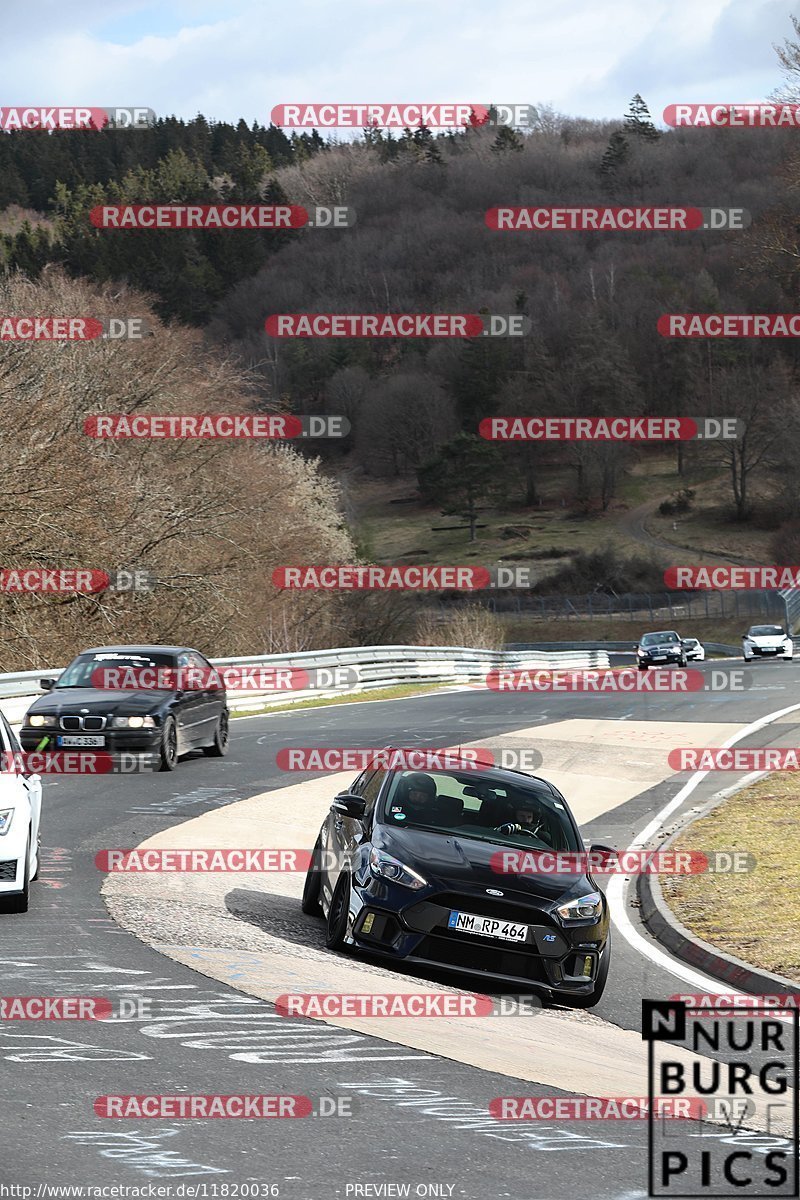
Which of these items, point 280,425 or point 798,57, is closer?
point 798,57

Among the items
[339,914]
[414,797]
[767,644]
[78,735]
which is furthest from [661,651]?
[339,914]

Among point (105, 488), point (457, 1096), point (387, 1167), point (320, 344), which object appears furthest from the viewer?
point (320, 344)

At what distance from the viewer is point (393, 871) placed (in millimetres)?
9719

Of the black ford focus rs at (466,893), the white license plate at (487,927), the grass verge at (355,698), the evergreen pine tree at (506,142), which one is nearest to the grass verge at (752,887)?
the black ford focus rs at (466,893)

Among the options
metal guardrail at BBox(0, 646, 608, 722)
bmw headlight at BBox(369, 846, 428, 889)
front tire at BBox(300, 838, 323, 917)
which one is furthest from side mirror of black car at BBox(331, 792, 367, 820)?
metal guardrail at BBox(0, 646, 608, 722)

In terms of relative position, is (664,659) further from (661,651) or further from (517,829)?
(517,829)

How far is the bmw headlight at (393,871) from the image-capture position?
9.64m

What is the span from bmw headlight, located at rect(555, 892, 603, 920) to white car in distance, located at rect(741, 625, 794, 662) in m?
45.5

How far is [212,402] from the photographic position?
56.5 metres

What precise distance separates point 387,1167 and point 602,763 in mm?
18965

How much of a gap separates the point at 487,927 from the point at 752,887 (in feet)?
17.1

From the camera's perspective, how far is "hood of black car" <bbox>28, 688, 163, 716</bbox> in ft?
62.4

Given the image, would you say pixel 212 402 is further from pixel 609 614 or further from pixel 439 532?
pixel 439 532

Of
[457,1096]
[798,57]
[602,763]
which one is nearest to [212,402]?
[798,57]
